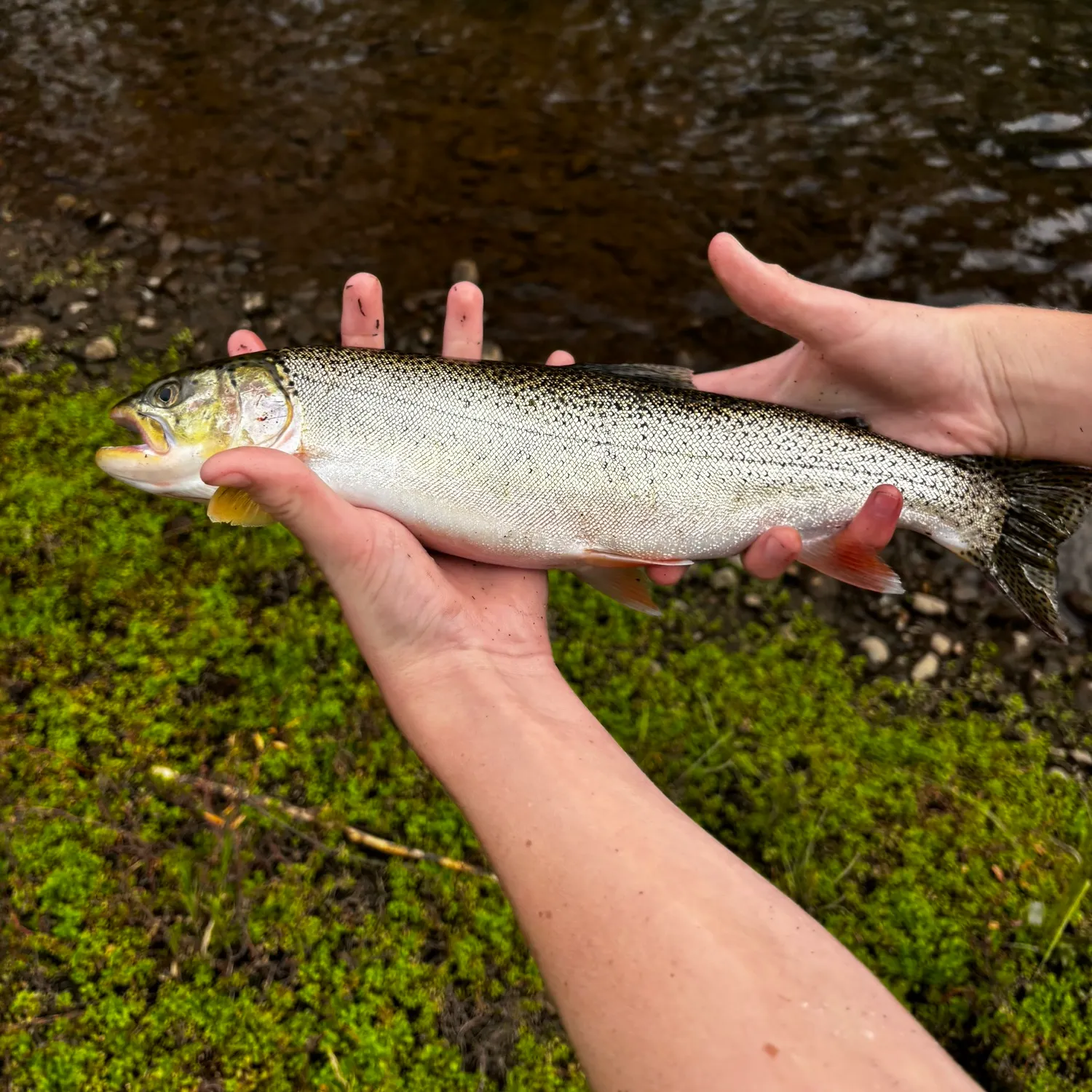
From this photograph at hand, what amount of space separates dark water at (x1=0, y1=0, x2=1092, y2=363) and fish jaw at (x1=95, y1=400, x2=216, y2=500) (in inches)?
114

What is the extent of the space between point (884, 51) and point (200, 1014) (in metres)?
8.04

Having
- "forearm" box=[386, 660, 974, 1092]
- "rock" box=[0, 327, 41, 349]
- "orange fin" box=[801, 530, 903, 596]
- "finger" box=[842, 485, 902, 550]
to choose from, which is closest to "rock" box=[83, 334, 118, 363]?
"rock" box=[0, 327, 41, 349]

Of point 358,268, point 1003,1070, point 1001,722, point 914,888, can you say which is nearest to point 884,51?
point 358,268

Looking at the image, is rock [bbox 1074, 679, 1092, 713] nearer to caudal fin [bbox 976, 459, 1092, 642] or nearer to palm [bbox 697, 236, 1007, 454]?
caudal fin [bbox 976, 459, 1092, 642]

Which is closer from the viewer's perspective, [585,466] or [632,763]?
[632,763]

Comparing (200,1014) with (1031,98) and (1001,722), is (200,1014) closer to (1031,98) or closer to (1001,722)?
(1001,722)

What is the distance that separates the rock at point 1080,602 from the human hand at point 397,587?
9.74ft

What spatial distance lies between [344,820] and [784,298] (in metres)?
2.67

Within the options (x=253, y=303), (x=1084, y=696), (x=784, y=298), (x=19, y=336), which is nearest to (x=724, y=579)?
(x=784, y=298)

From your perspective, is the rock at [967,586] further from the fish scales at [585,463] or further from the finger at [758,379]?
the finger at [758,379]

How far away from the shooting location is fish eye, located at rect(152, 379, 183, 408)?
9.49 ft

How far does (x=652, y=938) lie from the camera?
6.28ft

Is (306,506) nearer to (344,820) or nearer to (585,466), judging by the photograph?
(585,466)

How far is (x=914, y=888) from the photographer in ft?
10.6
